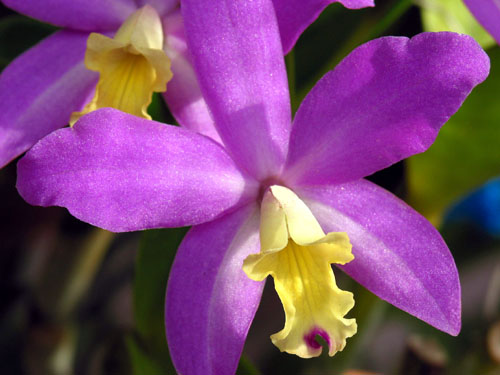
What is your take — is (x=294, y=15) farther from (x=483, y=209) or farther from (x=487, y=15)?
(x=483, y=209)

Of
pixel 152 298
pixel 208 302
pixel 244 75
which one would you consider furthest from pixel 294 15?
pixel 152 298

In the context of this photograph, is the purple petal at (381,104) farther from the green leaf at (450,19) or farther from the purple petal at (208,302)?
the green leaf at (450,19)

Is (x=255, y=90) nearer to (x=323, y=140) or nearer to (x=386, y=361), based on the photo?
(x=323, y=140)

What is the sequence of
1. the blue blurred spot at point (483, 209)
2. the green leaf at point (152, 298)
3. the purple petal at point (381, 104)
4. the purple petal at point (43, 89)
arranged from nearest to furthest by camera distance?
the purple petal at point (381, 104)
the purple petal at point (43, 89)
the green leaf at point (152, 298)
the blue blurred spot at point (483, 209)

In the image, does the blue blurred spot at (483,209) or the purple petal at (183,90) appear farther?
the blue blurred spot at (483,209)

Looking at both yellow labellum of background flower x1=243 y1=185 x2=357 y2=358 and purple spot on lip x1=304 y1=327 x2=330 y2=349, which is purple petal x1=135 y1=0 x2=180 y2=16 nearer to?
yellow labellum of background flower x1=243 y1=185 x2=357 y2=358

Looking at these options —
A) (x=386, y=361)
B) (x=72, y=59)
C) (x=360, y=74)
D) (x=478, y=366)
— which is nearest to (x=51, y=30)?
(x=72, y=59)

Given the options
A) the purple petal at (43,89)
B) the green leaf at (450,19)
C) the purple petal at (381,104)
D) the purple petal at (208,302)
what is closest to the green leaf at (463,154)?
the green leaf at (450,19)
